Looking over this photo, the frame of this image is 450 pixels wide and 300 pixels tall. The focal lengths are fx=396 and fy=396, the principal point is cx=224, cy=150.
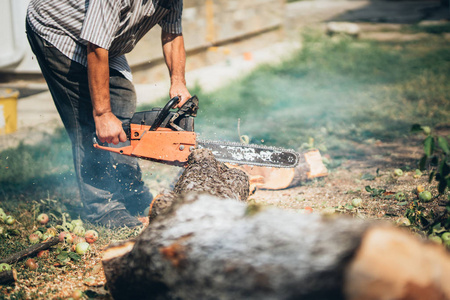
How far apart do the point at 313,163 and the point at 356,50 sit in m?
6.81

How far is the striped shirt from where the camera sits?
98.0 inches

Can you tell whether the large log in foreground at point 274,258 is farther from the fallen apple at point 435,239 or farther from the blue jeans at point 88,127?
the blue jeans at point 88,127

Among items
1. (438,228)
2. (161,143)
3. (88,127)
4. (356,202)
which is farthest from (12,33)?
(438,228)

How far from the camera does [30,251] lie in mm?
2711

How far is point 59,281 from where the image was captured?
99.5 inches

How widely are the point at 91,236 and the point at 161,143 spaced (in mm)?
922

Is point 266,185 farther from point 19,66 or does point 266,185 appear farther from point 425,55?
point 425,55

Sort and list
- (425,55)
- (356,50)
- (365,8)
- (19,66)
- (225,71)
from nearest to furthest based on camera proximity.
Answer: (19,66) → (225,71) → (425,55) → (356,50) → (365,8)

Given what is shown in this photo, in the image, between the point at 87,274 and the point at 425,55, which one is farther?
the point at 425,55

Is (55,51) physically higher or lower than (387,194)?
higher

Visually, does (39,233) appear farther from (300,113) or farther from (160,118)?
(300,113)

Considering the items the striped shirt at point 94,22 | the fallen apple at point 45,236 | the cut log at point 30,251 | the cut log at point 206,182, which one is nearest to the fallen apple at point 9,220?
the fallen apple at point 45,236

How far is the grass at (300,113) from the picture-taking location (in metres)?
3.49

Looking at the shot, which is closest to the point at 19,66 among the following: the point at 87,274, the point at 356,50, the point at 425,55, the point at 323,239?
the point at 87,274
